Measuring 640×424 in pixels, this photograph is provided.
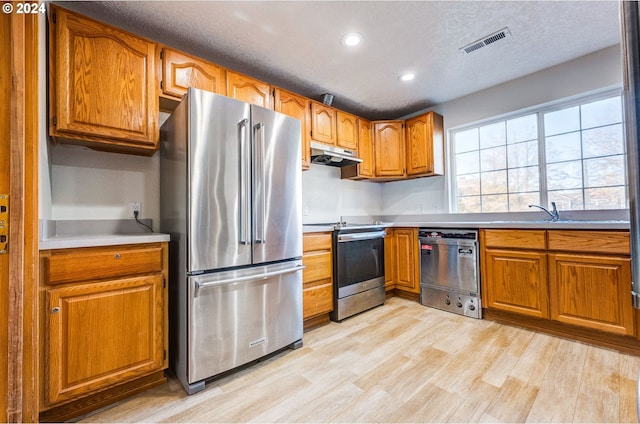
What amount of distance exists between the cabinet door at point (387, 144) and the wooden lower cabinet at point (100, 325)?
2777 millimetres

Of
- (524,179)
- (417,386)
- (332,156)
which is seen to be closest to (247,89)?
(332,156)

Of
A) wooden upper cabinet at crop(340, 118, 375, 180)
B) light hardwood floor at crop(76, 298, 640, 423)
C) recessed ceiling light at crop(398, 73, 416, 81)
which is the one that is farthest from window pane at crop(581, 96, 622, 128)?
wooden upper cabinet at crop(340, 118, 375, 180)

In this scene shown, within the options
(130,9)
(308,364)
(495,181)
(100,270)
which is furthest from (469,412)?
(130,9)

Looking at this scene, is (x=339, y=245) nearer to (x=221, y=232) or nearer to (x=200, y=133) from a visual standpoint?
(x=221, y=232)

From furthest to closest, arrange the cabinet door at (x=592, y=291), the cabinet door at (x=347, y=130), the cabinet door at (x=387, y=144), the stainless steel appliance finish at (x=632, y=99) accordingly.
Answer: the cabinet door at (x=387, y=144), the cabinet door at (x=347, y=130), the cabinet door at (x=592, y=291), the stainless steel appliance finish at (x=632, y=99)

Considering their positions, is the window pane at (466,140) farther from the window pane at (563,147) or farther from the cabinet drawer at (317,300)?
the cabinet drawer at (317,300)

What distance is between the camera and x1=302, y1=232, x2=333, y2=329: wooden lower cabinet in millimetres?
2520

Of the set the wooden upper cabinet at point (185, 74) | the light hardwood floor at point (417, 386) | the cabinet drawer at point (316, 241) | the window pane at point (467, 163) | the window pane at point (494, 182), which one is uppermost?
the wooden upper cabinet at point (185, 74)

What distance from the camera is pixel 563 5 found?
1976mm

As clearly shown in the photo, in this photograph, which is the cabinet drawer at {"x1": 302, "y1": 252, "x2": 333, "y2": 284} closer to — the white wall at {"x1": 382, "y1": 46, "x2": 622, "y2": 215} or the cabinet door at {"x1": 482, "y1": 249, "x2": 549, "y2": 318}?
the cabinet door at {"x1": 482, "y1": 249, "x2": 549, "y2": 318}

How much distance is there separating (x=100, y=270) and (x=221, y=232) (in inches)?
25.7

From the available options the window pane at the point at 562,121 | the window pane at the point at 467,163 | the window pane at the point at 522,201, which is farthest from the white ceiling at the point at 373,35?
the window pane at the point at 522,201

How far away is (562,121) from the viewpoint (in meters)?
2.87

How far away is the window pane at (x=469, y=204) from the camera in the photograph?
342cm
